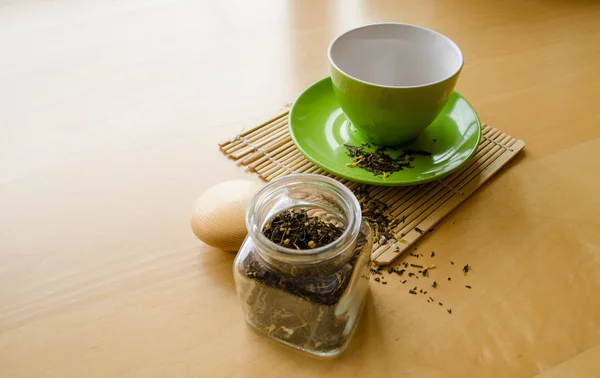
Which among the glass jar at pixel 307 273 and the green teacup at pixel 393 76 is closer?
the glass jar at pixel 307 273

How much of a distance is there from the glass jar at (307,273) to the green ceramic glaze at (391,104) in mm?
196

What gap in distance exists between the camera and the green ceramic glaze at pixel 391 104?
0.71 meters

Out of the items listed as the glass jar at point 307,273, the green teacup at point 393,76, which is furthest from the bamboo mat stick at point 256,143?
the glass jar at point 307,273

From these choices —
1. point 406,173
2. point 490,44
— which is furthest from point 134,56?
point 490,44

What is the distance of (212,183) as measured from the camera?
2.53ft

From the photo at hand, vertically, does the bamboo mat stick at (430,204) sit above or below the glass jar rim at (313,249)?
below

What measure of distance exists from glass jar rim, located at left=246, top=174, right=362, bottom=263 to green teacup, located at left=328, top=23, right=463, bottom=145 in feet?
0.65

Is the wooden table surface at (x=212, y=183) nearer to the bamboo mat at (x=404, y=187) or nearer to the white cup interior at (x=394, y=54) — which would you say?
the bamboo mat at (x=404, y=187)

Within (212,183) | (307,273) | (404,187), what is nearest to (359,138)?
(404,187)

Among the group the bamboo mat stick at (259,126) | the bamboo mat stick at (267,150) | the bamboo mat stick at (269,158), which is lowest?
the bamboo mat stick at (269,158)

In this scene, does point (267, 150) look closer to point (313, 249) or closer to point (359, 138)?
point (359, 138)

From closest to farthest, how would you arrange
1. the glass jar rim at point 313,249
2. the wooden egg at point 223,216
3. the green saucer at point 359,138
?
the glass jar rim at point 313,249 → the wooden egg at point 223,216 → the green saucer at point 359,138

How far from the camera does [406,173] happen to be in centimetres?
76

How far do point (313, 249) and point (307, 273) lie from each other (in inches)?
1.4
